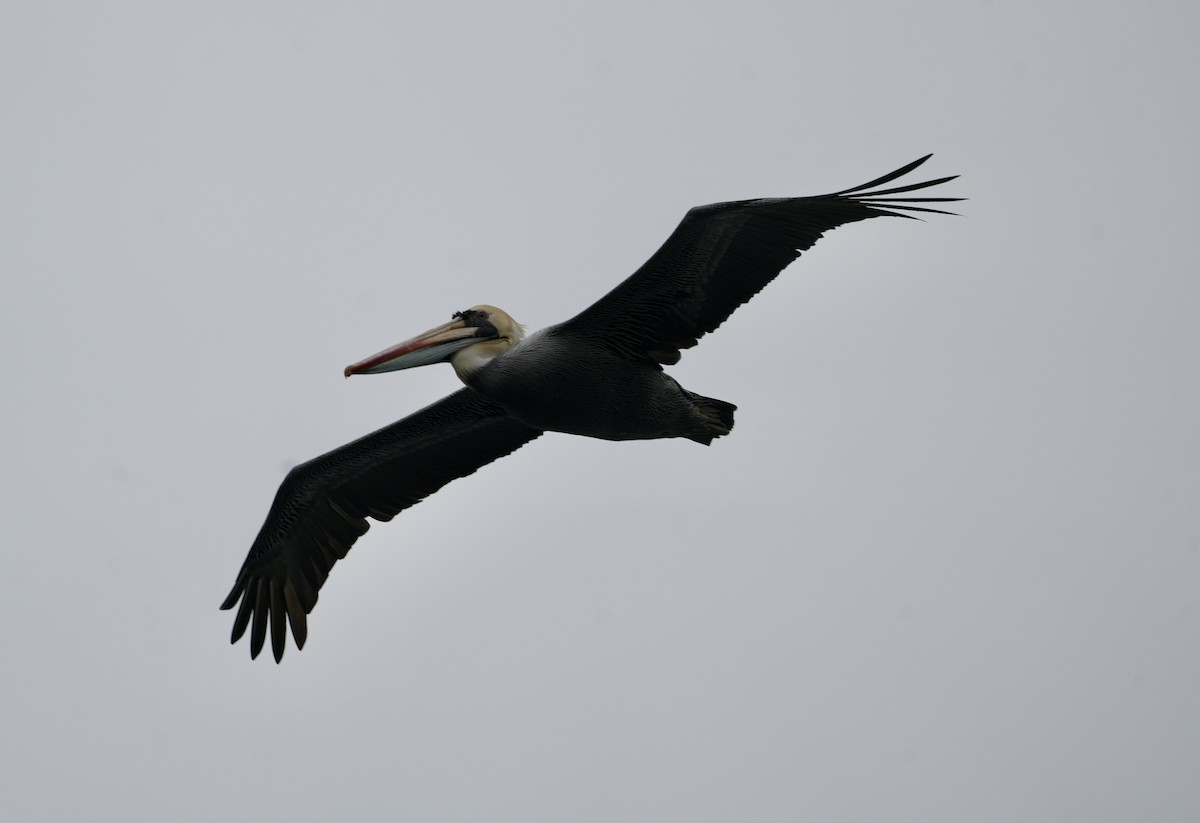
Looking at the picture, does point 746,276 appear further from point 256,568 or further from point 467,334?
point 256,568

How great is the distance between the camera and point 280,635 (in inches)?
501

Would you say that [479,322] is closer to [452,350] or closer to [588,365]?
[452,350]

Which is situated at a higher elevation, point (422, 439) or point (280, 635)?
point (422, 439)

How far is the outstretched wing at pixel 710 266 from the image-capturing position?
9.96 meters

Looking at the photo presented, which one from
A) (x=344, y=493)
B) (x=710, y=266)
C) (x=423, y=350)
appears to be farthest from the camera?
(x=344, y=493)

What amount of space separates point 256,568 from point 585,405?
11.5ft

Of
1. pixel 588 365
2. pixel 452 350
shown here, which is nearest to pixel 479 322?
pixel 452 350

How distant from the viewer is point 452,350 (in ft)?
36.2

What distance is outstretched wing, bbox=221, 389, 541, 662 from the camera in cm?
1234

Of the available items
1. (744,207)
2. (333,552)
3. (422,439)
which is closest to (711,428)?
(744,207)

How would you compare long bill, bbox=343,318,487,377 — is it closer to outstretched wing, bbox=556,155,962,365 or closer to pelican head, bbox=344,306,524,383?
pelican head, bbox=344,306,524,383

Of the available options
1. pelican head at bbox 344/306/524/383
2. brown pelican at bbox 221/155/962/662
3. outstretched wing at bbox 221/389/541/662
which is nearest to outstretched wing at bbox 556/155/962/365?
brown pelican at bbox 221/155/962/662

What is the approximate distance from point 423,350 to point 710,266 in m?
2.08

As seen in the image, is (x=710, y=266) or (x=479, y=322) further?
(x=479, y=322)
